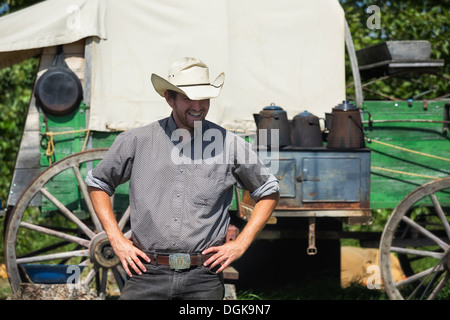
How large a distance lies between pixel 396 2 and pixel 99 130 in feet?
18.6

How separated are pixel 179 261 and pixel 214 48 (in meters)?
2.76

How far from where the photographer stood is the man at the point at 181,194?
11.0 ft

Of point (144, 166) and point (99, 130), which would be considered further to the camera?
point (99, 130)

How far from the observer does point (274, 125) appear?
536cm

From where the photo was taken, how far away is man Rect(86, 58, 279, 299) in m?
3.34

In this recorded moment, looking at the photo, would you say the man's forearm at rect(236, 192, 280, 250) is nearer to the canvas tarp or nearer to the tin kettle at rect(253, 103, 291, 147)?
the tin kettle at rect(253, 103, 291, 147)

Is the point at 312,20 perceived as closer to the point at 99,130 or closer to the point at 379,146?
the point at 379,146

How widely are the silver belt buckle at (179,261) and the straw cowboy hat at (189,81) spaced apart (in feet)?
2.43

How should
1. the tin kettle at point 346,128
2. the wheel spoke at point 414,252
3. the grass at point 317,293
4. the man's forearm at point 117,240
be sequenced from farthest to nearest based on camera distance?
1. the grass at point 317,293
2. the wheel spoke at point 414,252
3. the tin kettle at point 346,128
4. the man's forearm at point 117,240

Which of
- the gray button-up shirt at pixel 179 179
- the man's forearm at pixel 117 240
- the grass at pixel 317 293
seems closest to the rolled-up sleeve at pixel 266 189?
the gray button-up shirt at pixel 179 179

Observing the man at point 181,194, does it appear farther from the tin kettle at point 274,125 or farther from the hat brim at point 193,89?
the tin kettle at point 274,125
